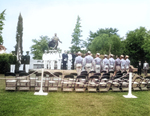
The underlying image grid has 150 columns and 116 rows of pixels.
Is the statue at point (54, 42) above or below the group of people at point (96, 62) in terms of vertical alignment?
above

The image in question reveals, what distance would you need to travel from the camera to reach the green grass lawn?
566 centimetres

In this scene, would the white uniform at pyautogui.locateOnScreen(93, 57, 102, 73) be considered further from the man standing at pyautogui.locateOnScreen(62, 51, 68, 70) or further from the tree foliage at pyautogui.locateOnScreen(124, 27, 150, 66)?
the tree foliage at pyautogui.locateOnScreen(124, 27, 150, 66)

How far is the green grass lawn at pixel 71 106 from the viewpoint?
566cm

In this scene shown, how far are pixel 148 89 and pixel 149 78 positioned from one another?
653 mm

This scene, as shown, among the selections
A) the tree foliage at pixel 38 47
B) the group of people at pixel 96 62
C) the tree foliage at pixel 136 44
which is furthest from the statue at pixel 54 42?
the tree foliage at pixel 136 44

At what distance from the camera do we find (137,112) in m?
5.96

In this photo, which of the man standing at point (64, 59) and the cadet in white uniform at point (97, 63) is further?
the man standing at point (64, 59)

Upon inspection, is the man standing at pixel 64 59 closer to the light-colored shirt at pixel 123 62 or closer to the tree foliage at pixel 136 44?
the light-colored shirt at pixel 123 62

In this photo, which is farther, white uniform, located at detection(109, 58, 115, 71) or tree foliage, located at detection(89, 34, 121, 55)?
tree foliage, located at detection(89, 34, 121, 55)

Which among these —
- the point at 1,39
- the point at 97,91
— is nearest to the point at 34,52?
the point at 1,39

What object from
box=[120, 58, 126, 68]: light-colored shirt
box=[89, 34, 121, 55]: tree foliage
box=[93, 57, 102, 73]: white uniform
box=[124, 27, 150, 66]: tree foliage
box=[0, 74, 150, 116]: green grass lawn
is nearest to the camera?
box=[0, 74, 150, 116]: green grass lawn

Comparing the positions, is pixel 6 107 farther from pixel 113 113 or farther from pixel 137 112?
pixel 137 112

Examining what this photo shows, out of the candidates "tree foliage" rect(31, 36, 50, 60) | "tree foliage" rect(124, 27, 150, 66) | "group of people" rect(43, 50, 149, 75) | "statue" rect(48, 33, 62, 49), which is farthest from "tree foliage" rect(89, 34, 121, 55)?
"group of people" rect(43, 50, 149, 75)

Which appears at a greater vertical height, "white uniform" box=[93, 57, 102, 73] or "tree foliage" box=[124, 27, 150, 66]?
"tree foliage" box=[124, 27, 150, 66]
